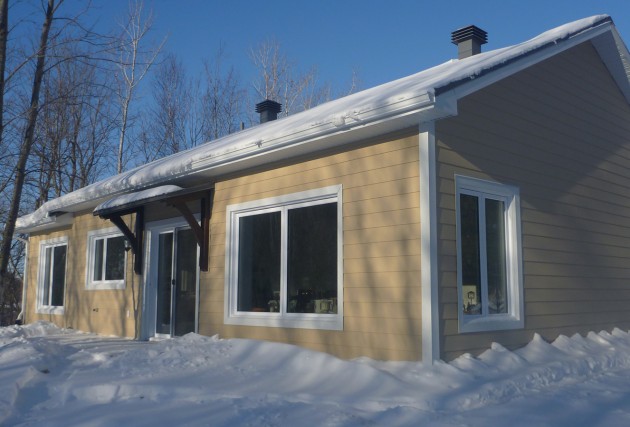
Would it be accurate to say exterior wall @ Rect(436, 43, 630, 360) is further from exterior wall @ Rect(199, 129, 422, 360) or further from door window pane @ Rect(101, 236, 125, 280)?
door window pane @ Rect(101, 236, 125, 280)

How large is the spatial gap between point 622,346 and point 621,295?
1367 mm

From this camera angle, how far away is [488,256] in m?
7.32

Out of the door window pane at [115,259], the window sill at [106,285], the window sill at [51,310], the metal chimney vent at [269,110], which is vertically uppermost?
the metal chimney vent at [269,110]

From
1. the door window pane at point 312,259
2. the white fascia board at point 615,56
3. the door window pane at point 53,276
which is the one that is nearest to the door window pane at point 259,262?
the door window pane at point 312,259

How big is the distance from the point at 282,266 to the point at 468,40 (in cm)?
477

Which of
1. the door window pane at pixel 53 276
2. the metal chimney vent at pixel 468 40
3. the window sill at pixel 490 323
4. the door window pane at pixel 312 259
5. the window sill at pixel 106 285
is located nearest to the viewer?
the window sill at pixel 490 323

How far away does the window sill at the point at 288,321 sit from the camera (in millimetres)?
7357

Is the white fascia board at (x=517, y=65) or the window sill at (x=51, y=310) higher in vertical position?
the white fascia board at (x=517, y=65)

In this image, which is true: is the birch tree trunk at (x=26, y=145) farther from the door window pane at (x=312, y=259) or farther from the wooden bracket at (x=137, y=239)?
the door window pane at (x=312, y=259)

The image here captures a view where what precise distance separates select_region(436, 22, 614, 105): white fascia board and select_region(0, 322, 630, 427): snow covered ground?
2702mm

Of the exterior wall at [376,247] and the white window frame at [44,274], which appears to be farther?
the white window frame at [44,274]

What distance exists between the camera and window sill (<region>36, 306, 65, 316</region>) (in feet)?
45.4

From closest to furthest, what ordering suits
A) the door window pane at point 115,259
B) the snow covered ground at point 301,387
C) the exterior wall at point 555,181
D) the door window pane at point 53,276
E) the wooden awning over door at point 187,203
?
the snow covered ground at point 301,387 < the exterior wall at point 555,181 < the wooden awning over door at point 187,203 < the door window pane at point 115,259 < the door window pane at point 53,276

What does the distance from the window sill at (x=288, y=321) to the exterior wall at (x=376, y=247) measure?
70mm
